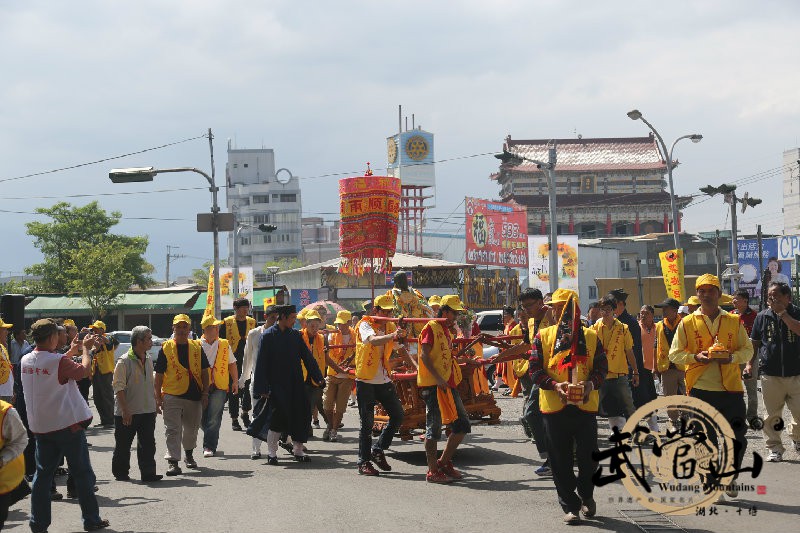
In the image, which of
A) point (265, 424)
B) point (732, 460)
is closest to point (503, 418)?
point (265, 424)

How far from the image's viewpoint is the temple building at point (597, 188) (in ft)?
326

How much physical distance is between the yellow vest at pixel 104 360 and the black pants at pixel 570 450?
11745 mm

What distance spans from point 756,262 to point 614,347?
29333mm

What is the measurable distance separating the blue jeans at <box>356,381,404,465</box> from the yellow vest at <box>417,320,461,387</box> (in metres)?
1.04

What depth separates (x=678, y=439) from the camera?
8.16 m

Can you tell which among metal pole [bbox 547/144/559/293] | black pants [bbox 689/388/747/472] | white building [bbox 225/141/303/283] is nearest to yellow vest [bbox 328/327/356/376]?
black pants [bbox 689/388/747/472]

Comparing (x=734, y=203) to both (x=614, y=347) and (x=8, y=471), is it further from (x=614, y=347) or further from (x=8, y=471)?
(x=8, y=471)

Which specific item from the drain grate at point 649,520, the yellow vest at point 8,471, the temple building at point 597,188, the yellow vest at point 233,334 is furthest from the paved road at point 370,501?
the temple building at point 597,188

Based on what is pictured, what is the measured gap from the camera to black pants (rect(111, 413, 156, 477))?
11.2m

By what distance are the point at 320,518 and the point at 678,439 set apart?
293cm

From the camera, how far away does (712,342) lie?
349 inches

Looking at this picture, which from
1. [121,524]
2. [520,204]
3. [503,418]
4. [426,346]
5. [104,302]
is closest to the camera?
[121,524]

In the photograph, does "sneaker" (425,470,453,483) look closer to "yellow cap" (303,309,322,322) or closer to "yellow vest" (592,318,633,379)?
"yellow vest" (592,318,633,379)

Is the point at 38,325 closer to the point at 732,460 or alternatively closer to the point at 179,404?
the point at 179,404
